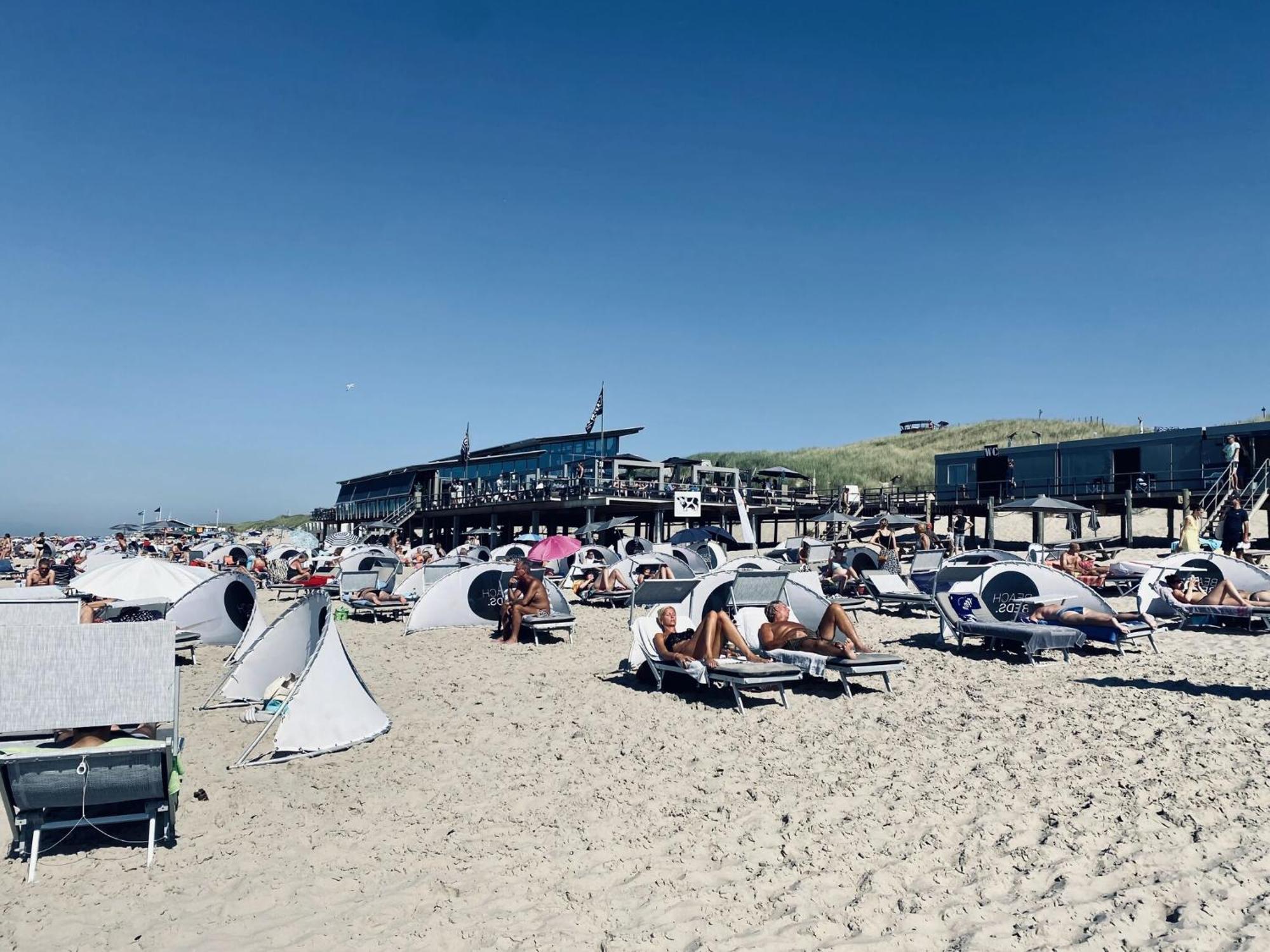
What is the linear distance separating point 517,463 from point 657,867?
1675 inches

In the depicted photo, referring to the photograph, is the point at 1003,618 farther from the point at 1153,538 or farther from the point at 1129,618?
the point at 1153,538

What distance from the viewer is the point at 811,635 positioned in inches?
335

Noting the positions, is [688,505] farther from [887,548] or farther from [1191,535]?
[1191,535]

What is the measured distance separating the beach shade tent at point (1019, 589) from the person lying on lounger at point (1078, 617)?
5 cm

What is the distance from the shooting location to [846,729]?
6781 mm

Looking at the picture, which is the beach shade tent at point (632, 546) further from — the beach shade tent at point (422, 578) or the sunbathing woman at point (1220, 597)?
the sunbathing woman at point (1220, 597)

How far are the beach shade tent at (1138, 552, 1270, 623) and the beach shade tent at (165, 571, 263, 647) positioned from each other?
36.2 feet

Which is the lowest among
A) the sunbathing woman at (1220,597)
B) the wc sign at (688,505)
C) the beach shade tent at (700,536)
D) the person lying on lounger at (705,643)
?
the person lying on lounger at (705,643)

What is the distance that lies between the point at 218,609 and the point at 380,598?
2806 mm

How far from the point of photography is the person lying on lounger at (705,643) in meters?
8.07

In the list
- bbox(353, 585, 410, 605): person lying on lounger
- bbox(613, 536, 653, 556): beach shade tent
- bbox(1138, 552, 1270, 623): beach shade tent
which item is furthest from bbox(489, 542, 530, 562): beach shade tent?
bbox(1138, 552, 1270, 623): beach shade tent

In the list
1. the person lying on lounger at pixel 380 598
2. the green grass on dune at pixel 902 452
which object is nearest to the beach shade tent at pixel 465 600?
the person lying on lounger at pixel 380 598

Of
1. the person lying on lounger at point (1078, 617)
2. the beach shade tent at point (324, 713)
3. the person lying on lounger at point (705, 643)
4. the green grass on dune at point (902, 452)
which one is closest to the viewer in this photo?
the beach shade tent at point (324, 713)

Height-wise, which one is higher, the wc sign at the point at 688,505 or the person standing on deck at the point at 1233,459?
the person standing on deck at the point at 1233,459
